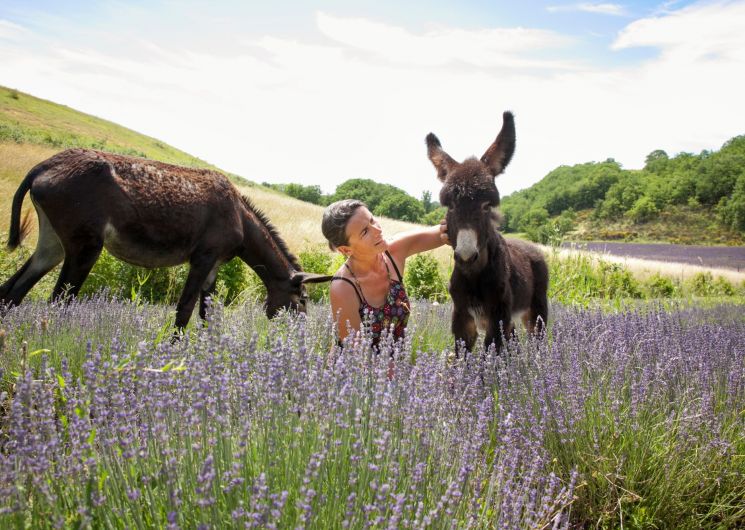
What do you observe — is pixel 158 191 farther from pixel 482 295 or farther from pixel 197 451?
pixel 197 451

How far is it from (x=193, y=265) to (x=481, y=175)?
330cm

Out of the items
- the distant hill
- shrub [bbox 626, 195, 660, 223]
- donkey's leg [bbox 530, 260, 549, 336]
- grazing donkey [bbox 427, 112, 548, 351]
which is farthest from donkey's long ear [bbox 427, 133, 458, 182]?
shrub [bbox 626, 195, 660, 223]

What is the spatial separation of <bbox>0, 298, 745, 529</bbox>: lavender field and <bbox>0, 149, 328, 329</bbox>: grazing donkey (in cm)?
90

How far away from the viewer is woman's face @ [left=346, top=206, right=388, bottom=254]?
10.4ft

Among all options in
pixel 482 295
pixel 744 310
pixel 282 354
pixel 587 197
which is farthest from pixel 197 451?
pixel 587 197

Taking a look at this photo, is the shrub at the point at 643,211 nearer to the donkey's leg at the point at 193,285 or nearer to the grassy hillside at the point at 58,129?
the grassy hillside at the point at 58,129

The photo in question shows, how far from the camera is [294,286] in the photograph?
598 cm

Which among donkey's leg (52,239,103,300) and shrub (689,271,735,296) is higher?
shrub (689,271,735,296)

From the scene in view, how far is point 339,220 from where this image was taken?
3.16 meters

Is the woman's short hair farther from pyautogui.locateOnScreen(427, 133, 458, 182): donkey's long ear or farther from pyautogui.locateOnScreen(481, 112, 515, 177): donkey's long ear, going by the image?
pyautogui.locateOnScreen(481, 112, 515, 177): donkey's long ear

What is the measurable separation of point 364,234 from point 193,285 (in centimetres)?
249

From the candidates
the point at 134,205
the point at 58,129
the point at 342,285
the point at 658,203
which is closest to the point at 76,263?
the point at 134,205

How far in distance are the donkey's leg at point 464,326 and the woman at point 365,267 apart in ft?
1.13

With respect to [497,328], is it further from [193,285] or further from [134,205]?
[134,205]
